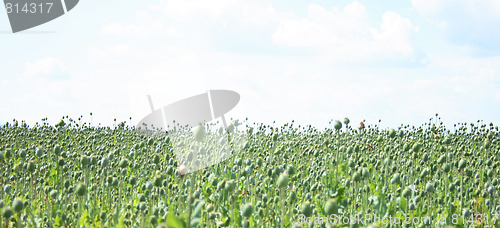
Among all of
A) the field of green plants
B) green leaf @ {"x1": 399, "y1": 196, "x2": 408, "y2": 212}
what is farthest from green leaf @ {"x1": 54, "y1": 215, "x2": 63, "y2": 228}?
green leaf @ {"x1": 399, "y1": 196, "x2": 408, "y2": 212}

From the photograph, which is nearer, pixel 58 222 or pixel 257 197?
pixel 58 222

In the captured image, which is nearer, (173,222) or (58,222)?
(173,222)

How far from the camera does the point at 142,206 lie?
327 centimetres

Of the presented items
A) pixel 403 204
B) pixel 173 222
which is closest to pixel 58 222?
pixel 173 222

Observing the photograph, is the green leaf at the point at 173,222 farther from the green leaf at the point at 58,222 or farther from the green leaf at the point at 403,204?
the green leaf at the point at 403,204

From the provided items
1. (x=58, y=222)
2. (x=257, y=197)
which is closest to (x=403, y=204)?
Result: (x=257, y=197)

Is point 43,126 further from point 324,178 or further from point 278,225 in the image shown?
point 278,225

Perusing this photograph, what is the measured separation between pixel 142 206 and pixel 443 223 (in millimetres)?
2340

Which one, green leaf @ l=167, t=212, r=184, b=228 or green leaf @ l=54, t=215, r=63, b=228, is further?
green leaf @ l=54, t=215, r=63, b=228

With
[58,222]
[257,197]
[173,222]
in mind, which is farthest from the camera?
[257,197]

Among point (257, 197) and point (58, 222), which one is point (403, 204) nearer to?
point (257, 197)

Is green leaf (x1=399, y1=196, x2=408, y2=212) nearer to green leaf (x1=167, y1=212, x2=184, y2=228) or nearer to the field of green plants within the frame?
the field of green plants

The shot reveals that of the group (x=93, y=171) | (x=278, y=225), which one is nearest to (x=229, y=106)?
(x=93, y=171)

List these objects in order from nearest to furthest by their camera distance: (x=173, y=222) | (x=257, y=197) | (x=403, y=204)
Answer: (x=173, y=222) → (x=403, y=204) → (x=257, y=197)
